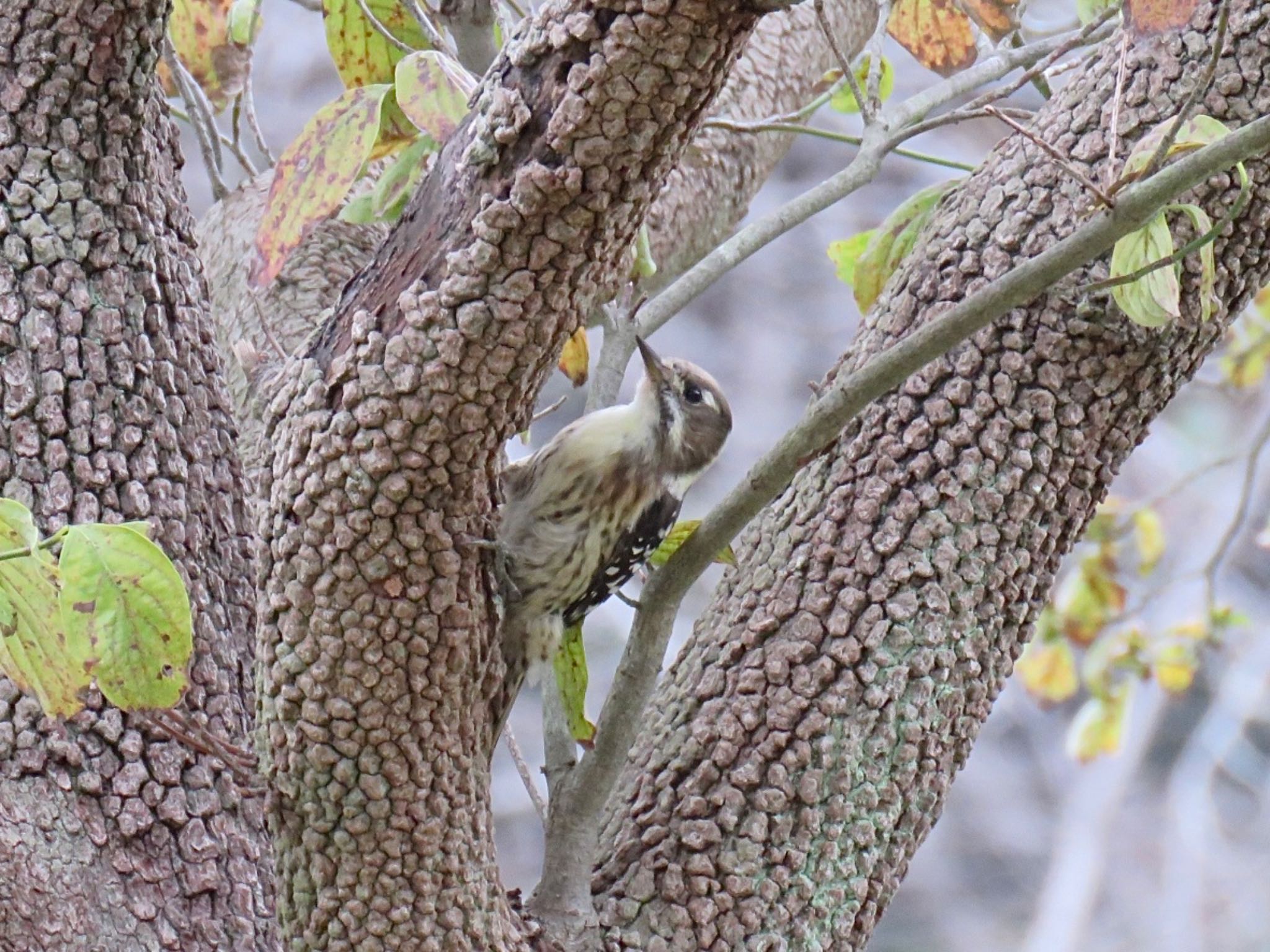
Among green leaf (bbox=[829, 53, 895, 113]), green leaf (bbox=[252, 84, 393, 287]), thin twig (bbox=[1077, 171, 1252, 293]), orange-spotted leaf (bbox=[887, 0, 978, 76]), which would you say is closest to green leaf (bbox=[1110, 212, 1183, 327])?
thin twig (bbox=[1077, 171, 1252, 293])

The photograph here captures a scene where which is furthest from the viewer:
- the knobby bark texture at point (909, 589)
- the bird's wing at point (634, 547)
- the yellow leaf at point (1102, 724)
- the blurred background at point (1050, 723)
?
the blurred background at point (1050, 723)

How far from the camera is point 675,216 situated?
254cm

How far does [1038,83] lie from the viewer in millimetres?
1805

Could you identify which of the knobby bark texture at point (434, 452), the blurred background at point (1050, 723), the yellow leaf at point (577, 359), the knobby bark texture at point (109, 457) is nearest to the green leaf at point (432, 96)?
the knobby bark texture at point (434, 452)

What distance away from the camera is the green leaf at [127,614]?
95 centimetres

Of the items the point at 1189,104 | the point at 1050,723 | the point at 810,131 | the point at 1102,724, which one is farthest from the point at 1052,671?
the point at 1189,104

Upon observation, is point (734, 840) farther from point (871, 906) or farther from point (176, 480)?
point (176, 480)

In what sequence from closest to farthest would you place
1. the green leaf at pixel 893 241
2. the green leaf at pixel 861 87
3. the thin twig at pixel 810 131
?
the green leaf at pixel 893 241 → the thin twig at pixel 810 131 → the green leaf at pixel 861 87

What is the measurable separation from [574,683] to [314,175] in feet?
2.19

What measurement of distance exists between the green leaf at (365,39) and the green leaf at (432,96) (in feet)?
1.25

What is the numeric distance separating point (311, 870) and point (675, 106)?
780mm

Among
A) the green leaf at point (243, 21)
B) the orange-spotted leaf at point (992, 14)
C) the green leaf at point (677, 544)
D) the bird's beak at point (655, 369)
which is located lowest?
the green leaf at point (677, 544)

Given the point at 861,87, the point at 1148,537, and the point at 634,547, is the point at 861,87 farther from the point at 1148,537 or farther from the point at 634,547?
the point at 1148,537

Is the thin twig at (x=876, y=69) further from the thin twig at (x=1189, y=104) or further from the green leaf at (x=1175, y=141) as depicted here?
the thin twig at (x=1189, y=104)
